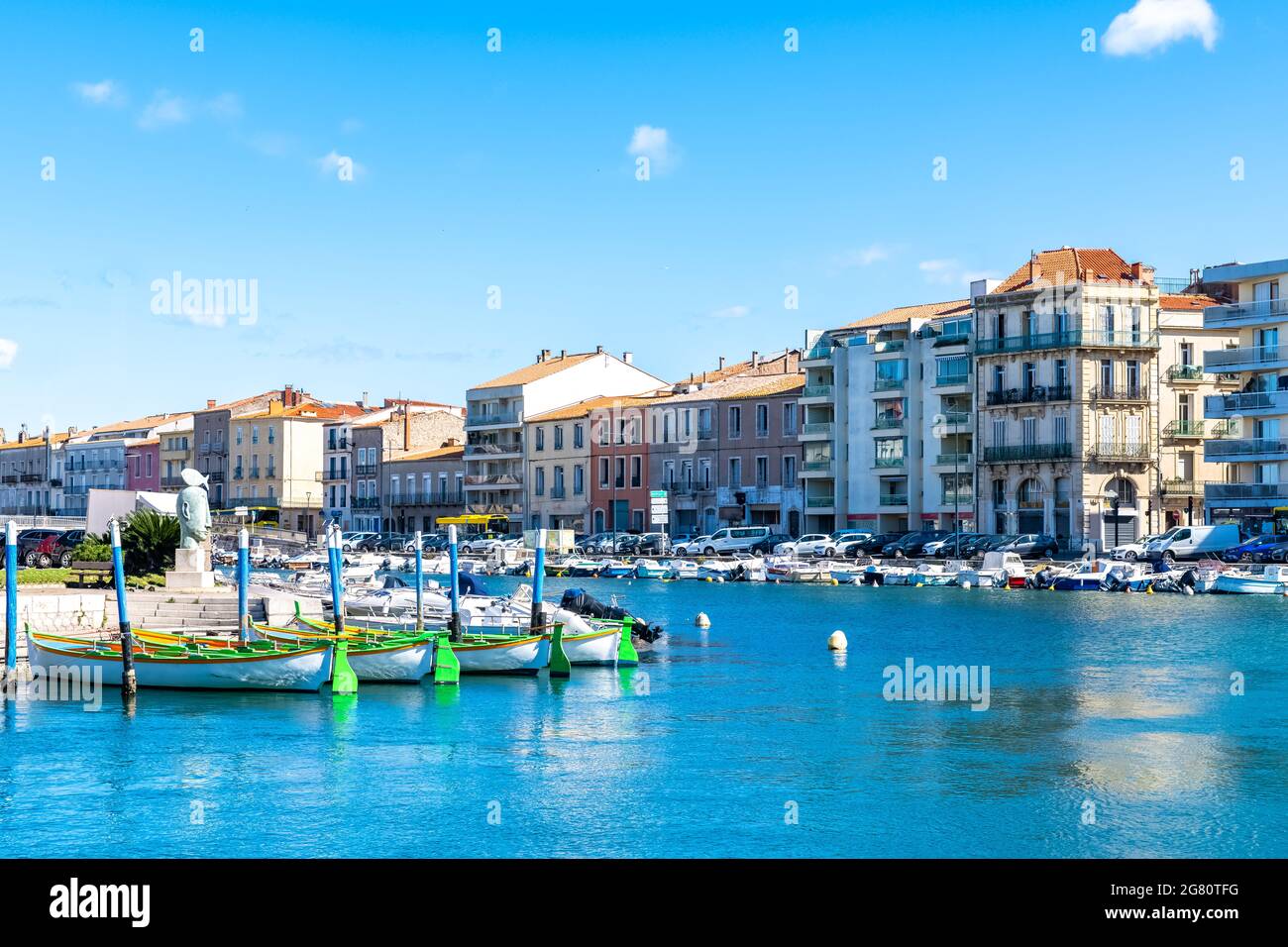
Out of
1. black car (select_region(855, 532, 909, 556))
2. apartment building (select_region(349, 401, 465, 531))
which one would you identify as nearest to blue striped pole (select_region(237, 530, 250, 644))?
black car (select_region(855, 532, 909, 556))

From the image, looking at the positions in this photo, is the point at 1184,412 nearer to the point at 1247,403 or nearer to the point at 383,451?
the point at 1247,403

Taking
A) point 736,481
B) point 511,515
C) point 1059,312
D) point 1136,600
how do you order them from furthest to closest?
point 511,515 < point 736,481 < point 1059,312 < point 1136,600

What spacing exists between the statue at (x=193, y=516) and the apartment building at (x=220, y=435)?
94533 mm

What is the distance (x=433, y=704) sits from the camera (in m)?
30.4

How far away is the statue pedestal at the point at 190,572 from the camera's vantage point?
3800 cm

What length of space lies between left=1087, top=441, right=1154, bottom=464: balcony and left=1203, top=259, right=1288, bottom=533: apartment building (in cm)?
473

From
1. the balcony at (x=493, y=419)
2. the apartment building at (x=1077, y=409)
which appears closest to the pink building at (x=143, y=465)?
Answer: the balcony at (x=493, y=419)

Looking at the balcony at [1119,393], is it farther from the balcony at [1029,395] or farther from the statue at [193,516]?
the statue at [193,516]

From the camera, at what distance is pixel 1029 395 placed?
79.1m

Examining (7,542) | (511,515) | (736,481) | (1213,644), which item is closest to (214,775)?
(7,542)

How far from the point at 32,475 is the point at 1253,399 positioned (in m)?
118

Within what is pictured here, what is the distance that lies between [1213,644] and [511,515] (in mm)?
72248
